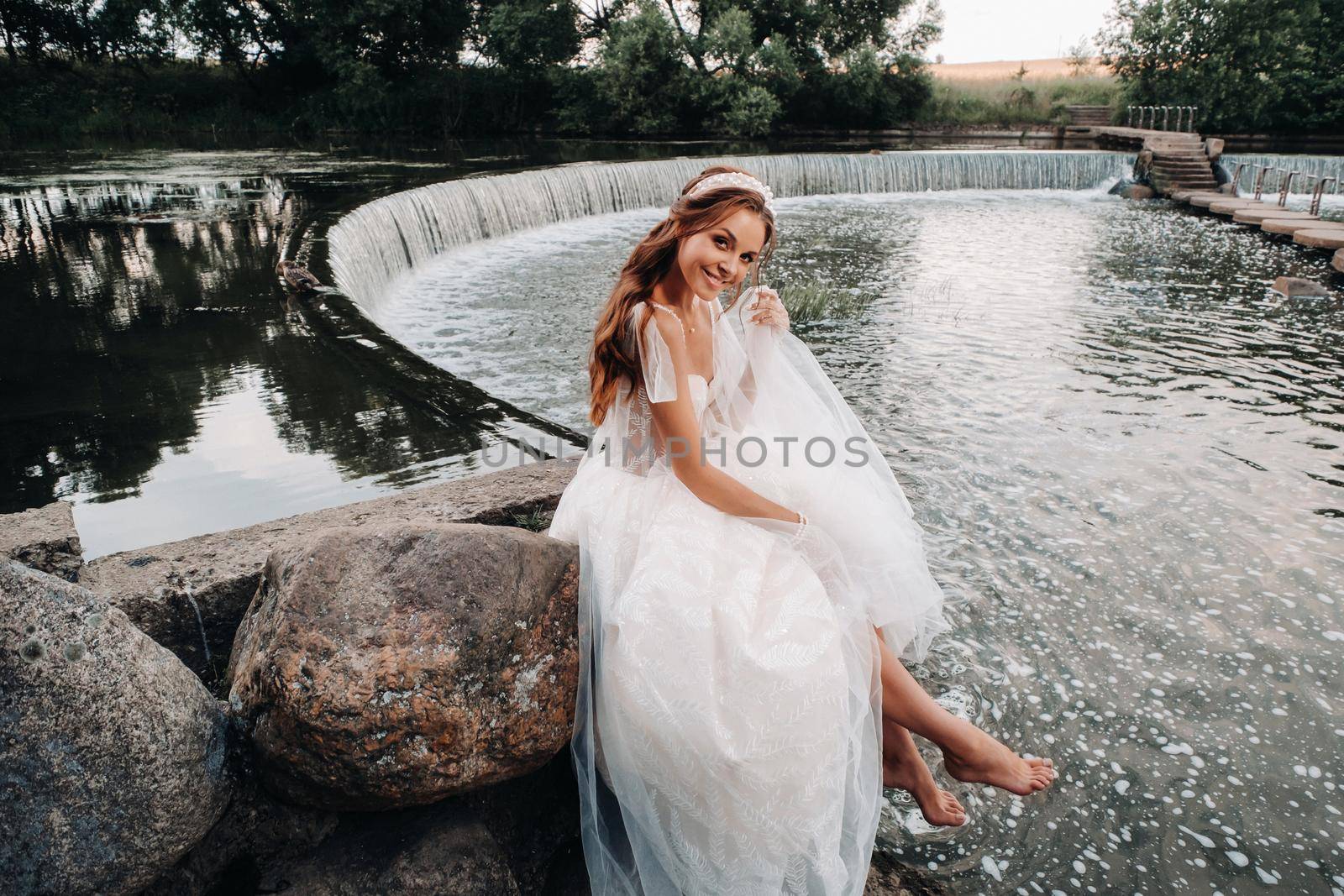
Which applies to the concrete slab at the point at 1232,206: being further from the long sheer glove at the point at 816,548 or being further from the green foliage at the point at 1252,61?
the long sheer glove at the point at 816,548

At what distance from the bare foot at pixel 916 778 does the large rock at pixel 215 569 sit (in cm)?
140

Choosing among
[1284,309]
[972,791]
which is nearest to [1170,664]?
[972,791]

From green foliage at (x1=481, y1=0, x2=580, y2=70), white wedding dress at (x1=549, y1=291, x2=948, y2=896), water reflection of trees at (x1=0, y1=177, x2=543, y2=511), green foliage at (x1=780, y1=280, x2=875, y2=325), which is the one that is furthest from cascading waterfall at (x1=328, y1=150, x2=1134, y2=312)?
green foliage at (x1=481, y1=0, x2=580, y2=70)

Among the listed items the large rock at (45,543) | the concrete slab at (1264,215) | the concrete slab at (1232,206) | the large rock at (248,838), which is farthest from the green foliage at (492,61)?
the large rock at (248,838)

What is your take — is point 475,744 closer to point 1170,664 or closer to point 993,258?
point 1170,664

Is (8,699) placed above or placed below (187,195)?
below

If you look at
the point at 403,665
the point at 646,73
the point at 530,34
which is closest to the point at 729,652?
the point at 403,665

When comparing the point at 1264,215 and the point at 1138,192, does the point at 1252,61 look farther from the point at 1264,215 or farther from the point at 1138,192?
the point at 1264,215

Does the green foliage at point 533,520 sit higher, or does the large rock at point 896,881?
the green foliage at point 533,520

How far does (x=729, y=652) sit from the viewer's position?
1.95 metres

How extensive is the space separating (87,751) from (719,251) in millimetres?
1920

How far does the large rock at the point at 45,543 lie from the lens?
7.75 ft

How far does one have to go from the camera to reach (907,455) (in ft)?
17.3

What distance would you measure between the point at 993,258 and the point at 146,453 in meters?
10.7
